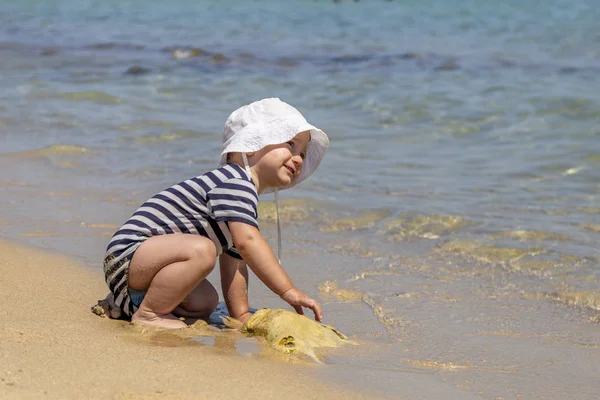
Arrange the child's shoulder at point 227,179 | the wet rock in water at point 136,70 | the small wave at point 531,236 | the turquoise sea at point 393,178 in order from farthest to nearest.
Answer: the wet rock in water at point 136,70 → the small wave at point 531,236 → the turquoise sea at point 393,178 → the child's shoulder at point 227,179

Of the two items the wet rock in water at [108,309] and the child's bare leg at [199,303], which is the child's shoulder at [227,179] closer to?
the child's bare leg at [199,303]

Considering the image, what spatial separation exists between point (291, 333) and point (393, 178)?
137 inches

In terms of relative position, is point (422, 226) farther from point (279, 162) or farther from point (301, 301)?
point (301, 301)

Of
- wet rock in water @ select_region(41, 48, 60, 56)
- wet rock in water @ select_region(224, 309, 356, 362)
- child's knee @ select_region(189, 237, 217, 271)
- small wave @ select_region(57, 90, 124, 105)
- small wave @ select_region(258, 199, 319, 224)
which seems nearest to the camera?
wet rock in water @ select_region(224, 309, 356, 362)

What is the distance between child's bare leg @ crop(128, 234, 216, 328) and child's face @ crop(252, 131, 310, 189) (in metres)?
0.37

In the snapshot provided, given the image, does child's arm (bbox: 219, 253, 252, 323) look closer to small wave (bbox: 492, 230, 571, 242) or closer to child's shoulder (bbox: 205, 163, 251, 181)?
child's shoulder (bbox: 205, 163, 251, 181)

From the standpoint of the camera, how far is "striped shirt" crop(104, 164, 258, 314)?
3.19m

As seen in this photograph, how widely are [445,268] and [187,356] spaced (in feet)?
6.53

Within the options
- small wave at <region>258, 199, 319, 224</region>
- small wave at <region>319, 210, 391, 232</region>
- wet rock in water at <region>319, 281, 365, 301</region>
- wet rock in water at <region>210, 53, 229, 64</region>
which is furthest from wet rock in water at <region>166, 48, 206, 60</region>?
wet rock in water at <region>319, 281, 365, 301</region>

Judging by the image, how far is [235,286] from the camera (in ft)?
11.3

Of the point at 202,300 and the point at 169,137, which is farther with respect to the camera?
the point at 169,137

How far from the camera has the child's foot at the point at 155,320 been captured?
312 centimetres

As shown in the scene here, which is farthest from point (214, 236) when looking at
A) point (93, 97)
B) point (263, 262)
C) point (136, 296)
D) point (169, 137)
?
point (93, 97)

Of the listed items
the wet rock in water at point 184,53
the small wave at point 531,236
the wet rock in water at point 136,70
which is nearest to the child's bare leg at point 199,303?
the small wave at point 531,236
